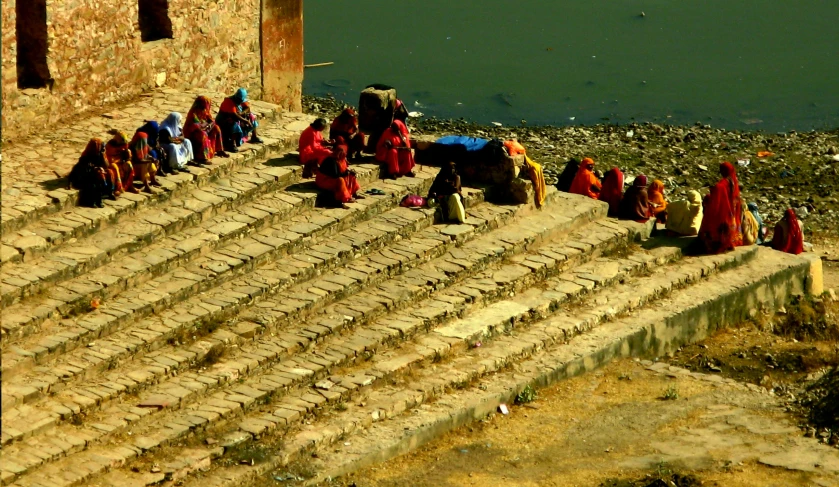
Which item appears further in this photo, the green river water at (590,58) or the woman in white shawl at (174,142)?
the green river water at (590,58)

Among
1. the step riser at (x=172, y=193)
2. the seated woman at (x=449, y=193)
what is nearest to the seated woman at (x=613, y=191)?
the seated woman at (x=449, y=193)

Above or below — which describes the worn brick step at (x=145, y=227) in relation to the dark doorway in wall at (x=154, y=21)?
below

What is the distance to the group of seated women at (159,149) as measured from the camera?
14953mm

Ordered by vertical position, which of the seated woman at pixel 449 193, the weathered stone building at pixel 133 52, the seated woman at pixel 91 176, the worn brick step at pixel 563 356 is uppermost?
the weathered stone building at pixel 133 52

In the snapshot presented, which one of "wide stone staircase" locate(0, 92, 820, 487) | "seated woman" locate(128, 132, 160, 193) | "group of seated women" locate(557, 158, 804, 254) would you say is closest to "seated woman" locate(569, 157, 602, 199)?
"group of seated women" locate(557, 158, 804, 254)

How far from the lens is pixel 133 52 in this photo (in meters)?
17.4

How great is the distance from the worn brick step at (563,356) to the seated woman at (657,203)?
43.3 inches

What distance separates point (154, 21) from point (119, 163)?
10.3 ft

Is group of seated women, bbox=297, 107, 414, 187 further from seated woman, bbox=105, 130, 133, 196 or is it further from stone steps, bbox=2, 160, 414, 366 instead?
seated woman, bbox=105, 130, 133, 196

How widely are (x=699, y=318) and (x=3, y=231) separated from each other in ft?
21.6

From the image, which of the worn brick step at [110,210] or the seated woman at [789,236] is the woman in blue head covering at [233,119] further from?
the seated woman at [789,236]

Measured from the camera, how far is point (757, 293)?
55.1 ft

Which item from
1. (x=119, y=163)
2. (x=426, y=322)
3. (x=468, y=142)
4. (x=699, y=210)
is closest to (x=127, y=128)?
(x=119, y=163)

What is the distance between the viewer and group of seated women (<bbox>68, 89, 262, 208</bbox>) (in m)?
15.0
